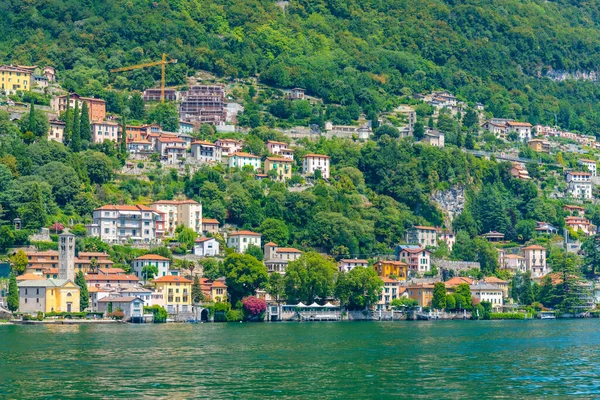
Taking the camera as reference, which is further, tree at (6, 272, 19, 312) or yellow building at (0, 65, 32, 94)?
yellow building at (0, 65, 32, 94)

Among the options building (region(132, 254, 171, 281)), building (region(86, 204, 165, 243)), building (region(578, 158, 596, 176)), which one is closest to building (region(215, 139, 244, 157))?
building (region(86, 204, 165, 243))

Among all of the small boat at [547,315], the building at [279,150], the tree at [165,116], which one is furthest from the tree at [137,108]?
the small boat at [547,315]

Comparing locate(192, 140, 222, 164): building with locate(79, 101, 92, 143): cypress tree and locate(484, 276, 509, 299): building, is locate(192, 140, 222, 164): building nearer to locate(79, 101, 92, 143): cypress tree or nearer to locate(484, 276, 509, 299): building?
locate(79, 101, 92, 143): cypress tree

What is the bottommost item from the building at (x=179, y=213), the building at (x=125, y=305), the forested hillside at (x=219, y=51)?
the building at (x=125, y=305)

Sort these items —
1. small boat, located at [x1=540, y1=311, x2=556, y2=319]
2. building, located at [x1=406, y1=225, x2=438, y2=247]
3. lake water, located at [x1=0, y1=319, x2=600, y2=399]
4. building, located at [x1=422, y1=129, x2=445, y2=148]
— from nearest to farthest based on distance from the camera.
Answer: lake water, located at [x1=0, y1=319, x2=600, y2=399] → small boat, located at [x1=540, y1=311, x2=556, y2=319] → building, located at [x1=406, y1=225, x2=438, y2=247] → building, located at [x1=422, y1=129, x2=445, y2=148]

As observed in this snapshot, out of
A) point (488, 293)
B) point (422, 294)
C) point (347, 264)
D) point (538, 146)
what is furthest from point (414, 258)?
point (538, 146)

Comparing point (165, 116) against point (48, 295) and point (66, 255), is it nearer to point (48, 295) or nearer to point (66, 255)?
point (66, 255)

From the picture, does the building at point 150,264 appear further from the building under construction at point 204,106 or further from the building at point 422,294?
the building under construction at point 204,106
